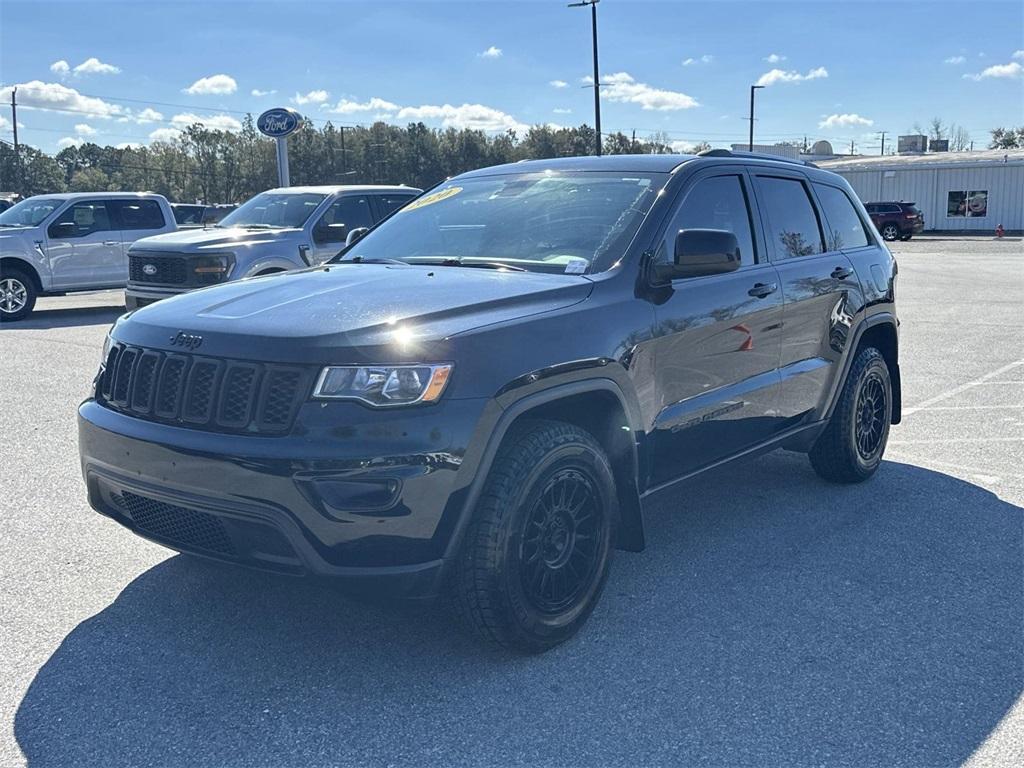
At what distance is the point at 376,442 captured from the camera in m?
2.96

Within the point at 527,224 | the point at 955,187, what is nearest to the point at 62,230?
the point at 527,224

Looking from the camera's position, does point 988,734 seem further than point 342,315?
No

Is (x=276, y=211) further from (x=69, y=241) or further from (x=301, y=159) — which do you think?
(x=301, y=159)

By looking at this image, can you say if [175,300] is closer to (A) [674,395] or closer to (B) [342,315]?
(B) [342,315]

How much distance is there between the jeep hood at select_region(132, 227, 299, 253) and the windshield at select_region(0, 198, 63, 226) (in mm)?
4143

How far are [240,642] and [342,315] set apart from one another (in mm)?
1312

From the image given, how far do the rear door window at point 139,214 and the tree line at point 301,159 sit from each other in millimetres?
63768

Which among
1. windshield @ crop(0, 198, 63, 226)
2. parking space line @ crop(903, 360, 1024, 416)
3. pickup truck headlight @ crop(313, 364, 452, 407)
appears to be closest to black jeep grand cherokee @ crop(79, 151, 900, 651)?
pickup truck headlight @ crop(313, 364, 452, 407)

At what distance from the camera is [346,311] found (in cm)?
331

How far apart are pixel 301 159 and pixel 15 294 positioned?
72.6 metres

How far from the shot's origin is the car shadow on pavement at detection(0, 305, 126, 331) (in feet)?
44.9

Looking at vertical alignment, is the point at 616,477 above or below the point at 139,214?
below

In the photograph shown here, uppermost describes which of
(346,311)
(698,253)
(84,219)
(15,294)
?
(84,219)

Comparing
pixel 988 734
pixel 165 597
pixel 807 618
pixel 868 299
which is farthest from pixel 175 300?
pixel 868 299
